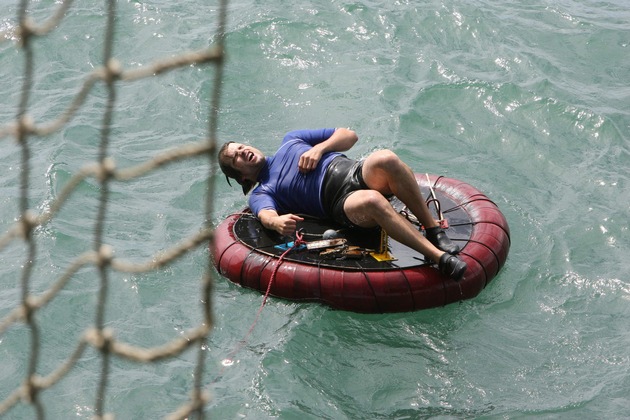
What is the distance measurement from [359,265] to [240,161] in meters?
1.32

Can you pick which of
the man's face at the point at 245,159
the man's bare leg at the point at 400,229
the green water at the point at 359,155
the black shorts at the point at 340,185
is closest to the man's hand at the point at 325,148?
the black shorts at the point at 340,185

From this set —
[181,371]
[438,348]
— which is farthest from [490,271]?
[181,371]

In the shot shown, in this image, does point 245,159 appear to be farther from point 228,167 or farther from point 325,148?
point 325,148

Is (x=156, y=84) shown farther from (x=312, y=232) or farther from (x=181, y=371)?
(x=181, y=371)

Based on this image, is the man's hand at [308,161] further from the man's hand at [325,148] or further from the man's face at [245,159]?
the man's face at [245,159]

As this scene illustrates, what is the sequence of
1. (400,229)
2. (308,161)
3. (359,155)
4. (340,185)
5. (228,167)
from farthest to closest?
(359,155)
(228,167)
(308,161)
(340,185)
(400,229)

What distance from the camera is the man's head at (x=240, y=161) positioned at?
6.80 m

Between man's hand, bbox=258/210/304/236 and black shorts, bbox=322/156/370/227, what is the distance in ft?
0.88

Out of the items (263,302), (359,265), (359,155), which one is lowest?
(263,302)

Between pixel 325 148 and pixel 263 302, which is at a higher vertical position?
pixel 325 148

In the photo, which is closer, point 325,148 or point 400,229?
point 400,229

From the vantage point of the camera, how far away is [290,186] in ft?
22.2

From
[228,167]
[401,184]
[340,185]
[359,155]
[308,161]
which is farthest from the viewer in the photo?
[359,155]

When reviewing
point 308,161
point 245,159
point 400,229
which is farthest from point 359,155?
point 400,229
